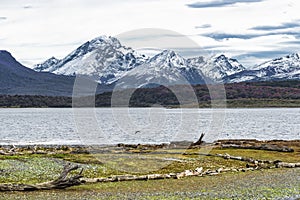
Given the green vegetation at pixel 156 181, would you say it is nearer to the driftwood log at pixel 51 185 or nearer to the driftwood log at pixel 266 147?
the driftwood log at pixel 51 185

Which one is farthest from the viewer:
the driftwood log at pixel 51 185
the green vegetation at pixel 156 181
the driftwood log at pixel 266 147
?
the driftwood log at pixel 266 147

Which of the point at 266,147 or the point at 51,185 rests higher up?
the point at 51,185

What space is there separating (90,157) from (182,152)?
14.9 metres

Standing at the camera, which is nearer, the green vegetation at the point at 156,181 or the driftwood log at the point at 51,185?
the green vegetation at the point at 156,181

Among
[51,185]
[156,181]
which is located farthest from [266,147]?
[51,185]

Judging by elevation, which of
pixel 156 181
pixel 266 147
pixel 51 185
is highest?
pixel 51 185

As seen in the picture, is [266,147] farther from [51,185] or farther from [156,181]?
[51,185]

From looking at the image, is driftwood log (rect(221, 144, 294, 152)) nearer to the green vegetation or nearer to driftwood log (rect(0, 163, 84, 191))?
the green vegetation

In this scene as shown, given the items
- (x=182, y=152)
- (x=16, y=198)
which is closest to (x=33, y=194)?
(x=16, y=198)

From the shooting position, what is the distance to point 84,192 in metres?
41.2

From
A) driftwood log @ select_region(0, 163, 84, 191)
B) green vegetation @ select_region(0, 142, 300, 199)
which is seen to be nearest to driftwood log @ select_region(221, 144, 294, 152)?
green vegetation @ select_region(0, 142, 300, 199)

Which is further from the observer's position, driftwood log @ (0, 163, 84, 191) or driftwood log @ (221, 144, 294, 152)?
driftwood log @ (221, 144, 294, 152)

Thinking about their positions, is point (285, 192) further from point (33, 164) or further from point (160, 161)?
point (33, 164)

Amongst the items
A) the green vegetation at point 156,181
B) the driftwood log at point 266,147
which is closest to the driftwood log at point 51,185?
the green vegetation at point 156,181
